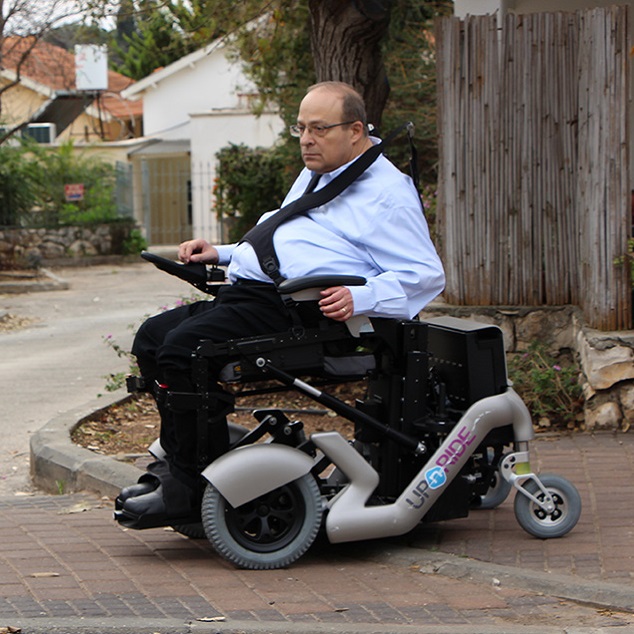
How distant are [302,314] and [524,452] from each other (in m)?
1.02

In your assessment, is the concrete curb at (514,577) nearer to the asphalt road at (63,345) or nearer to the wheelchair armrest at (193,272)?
the wheelchair armrest at (193,272)

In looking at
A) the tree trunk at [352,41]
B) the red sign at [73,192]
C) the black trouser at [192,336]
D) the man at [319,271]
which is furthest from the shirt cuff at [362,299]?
the red sign at [73,192]

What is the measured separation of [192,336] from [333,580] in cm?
101

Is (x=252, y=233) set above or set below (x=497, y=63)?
below

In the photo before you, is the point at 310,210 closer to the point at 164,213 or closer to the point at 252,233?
the point at 252,233

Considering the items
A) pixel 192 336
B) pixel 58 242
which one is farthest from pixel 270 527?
pixel 58 242

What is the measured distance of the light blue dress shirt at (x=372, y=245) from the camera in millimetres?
4645

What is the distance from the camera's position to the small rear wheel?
15.9 ft

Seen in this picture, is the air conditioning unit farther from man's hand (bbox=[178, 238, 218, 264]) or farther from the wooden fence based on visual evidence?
man's hand (bbox=[178, 238, 218, 264])

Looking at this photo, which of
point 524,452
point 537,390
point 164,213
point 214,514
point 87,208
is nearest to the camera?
point 214,514

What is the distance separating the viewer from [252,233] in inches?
188

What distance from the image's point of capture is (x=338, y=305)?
4.47m

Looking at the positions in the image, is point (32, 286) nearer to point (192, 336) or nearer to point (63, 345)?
point (63, 345)

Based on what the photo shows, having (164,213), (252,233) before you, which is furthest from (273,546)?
(164,213)
